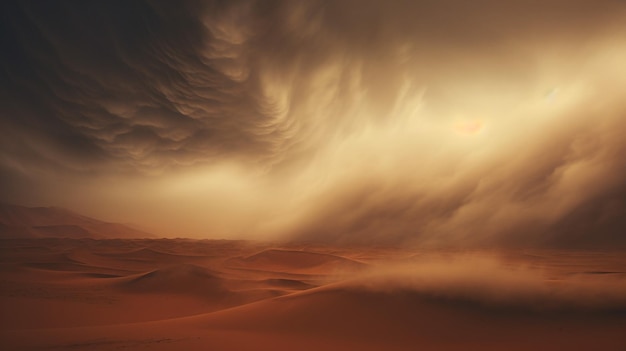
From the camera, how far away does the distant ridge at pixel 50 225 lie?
112525 millimetres

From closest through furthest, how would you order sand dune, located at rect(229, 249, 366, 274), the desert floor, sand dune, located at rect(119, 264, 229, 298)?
the desert floor, sand dune, located at rect(119, 264, 229, 298), sand dune, located at rect(229, 249, 366, 274)

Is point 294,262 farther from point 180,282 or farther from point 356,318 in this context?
point 356,318

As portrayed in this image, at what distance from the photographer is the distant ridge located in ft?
369

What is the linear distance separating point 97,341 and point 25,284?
51.7ft

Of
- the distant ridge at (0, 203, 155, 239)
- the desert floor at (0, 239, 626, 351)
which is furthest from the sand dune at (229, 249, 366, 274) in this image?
the distant ridge at (0, 203, 155, 239)

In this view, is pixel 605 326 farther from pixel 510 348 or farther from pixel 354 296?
pixel 354 296

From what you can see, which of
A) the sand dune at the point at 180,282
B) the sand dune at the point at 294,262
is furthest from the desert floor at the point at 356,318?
the sand dune at the point at 294,262

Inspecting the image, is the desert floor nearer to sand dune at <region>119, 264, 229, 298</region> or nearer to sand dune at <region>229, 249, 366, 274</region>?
sand dune at <region>119, 264, 229, 298</region>

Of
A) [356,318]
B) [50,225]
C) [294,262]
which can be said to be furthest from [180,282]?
[50,225]

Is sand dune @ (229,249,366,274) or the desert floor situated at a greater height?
sand dune @ (229,249,366,274)

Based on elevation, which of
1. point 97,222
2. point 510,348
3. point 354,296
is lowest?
point 510,348

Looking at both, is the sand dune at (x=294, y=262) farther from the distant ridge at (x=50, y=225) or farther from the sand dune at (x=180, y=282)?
the distant ridge at (x=50, y=225)

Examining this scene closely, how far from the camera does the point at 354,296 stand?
39.9 feet

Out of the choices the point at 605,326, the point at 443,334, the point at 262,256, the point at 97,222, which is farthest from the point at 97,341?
the point at 97,222
